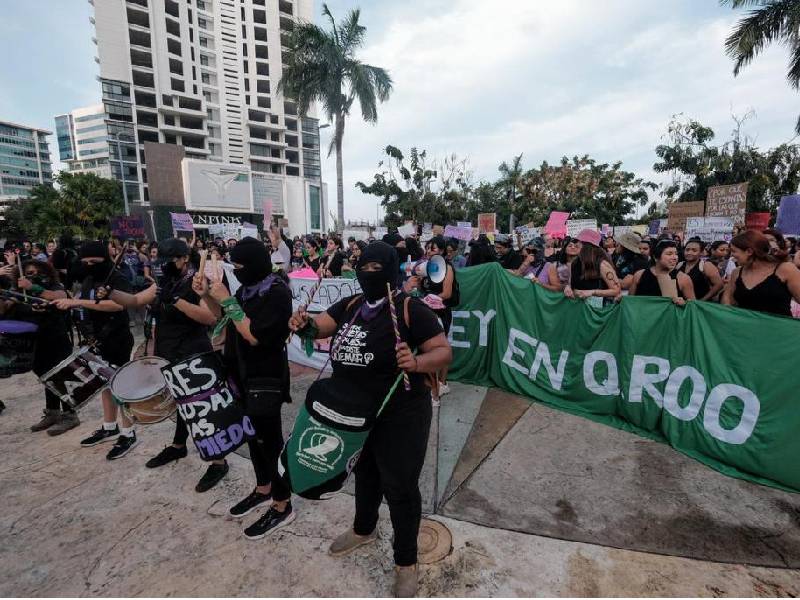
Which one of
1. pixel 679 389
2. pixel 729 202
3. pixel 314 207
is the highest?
pixel 314 207

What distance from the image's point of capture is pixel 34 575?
8.35 feet

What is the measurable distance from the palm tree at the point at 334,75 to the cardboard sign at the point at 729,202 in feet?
58.9

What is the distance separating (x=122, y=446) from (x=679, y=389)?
5.31 metres

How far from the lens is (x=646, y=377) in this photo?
4141mm

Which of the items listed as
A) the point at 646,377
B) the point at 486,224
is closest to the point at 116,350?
the point at 646,377

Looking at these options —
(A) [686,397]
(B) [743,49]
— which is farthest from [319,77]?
(A) [686,397]

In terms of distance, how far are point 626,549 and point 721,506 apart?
1032 mm

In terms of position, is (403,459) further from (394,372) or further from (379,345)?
(379,345)

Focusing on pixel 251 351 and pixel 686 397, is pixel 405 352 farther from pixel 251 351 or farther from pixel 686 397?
pixel 686 397

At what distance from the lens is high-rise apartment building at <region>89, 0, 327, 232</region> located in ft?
172

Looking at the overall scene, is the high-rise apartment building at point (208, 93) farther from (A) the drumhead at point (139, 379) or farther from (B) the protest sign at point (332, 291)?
(A) the drumhead at point (139, 379)

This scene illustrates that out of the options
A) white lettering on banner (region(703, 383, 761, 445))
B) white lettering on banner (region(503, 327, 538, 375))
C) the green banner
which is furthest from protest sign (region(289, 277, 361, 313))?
white lettering on banner (region(703, 383, 761, 445))

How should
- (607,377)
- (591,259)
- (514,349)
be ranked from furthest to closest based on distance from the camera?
(514,349) < (591,259) < (607,377)

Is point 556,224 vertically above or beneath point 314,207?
beneath
